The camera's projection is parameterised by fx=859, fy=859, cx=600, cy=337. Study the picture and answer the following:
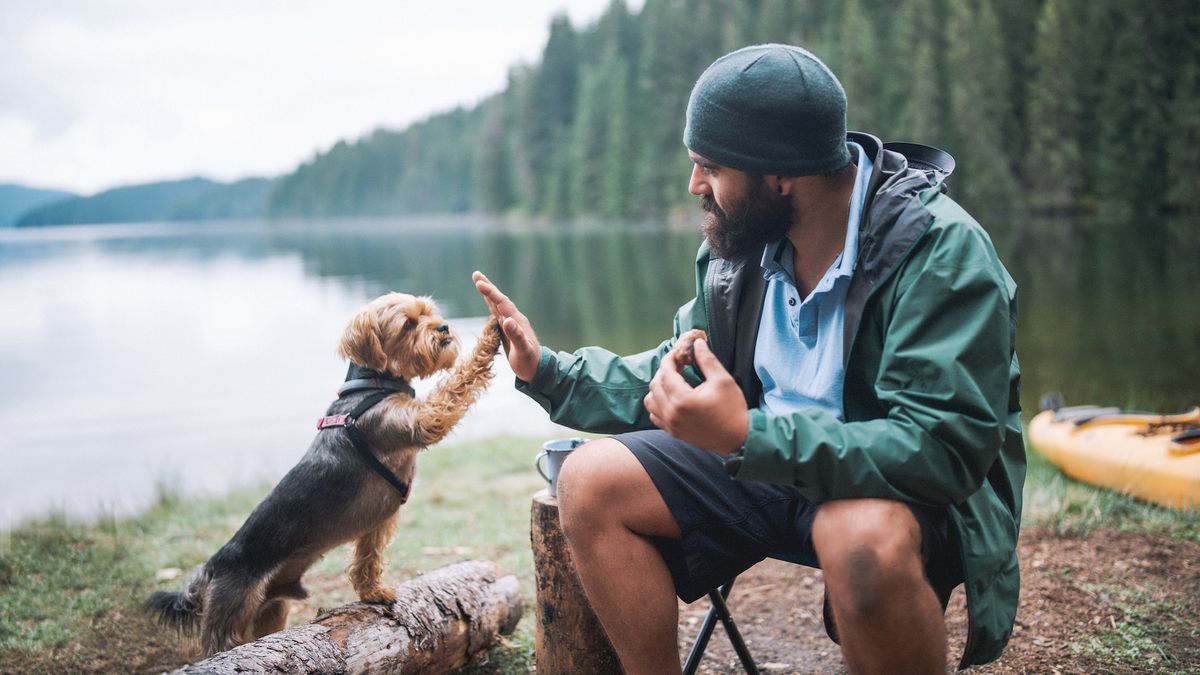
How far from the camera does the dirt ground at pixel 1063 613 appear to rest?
336 centimetres

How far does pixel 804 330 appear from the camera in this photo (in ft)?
9.22

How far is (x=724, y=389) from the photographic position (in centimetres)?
227

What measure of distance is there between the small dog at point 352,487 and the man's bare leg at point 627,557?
1.00m

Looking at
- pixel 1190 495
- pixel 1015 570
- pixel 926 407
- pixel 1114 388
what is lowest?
pixel 1114 388

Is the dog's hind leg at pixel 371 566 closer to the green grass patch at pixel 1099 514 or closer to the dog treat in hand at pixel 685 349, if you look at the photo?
the dog treat in hand at pixel 685 349

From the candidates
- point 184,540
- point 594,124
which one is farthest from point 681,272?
point 594,124

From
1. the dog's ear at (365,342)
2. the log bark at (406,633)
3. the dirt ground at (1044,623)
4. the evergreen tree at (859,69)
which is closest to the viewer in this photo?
the log bark at (406,633)

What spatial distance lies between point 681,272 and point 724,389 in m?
28.5

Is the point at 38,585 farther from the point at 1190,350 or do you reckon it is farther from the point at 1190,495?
the point at 1190,350

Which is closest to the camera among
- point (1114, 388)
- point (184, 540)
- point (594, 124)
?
point (184, 540)

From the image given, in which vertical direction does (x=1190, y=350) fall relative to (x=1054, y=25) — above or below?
below

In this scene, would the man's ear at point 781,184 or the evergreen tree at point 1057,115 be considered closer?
the man's ear at point 781,184

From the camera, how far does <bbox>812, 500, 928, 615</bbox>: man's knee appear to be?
2.11 m

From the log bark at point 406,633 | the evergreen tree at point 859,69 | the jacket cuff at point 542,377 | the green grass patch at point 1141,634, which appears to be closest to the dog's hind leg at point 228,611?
the log bark at point 406,633
